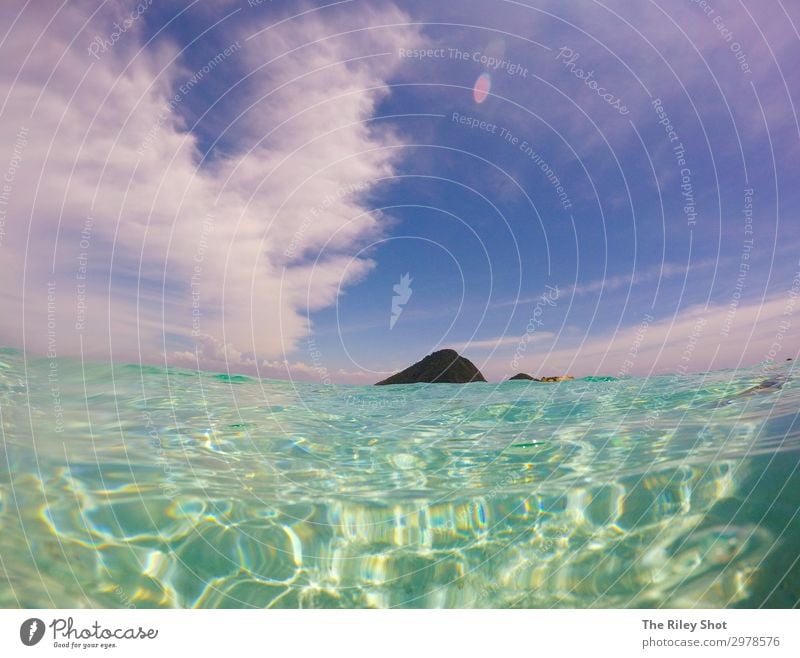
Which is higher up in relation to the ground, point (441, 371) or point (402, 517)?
point (441, 371)

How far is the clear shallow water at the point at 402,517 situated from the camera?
4.48 m

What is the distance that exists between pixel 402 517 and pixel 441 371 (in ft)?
52.7

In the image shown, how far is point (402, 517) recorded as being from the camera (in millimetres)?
5453

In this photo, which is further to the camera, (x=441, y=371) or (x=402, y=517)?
(x=441, y=371)

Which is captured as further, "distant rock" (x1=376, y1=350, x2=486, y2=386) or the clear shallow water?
"distant rock" (x1=376, y1=350, x2=486, y2=386)

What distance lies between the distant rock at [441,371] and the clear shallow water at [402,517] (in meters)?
12.2

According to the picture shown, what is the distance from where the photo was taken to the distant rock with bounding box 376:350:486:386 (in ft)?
69.3

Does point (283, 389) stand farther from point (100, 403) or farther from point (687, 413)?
point (687, 413)

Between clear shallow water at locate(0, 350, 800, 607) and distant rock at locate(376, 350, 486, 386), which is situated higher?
distant rock at locate(376, 350, 486, 386)

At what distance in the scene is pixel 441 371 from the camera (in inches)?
843

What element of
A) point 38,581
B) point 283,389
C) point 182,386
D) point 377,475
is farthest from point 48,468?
point 283,389

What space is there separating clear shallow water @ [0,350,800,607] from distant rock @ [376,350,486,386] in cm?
1215

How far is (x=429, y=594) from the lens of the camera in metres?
4.56
